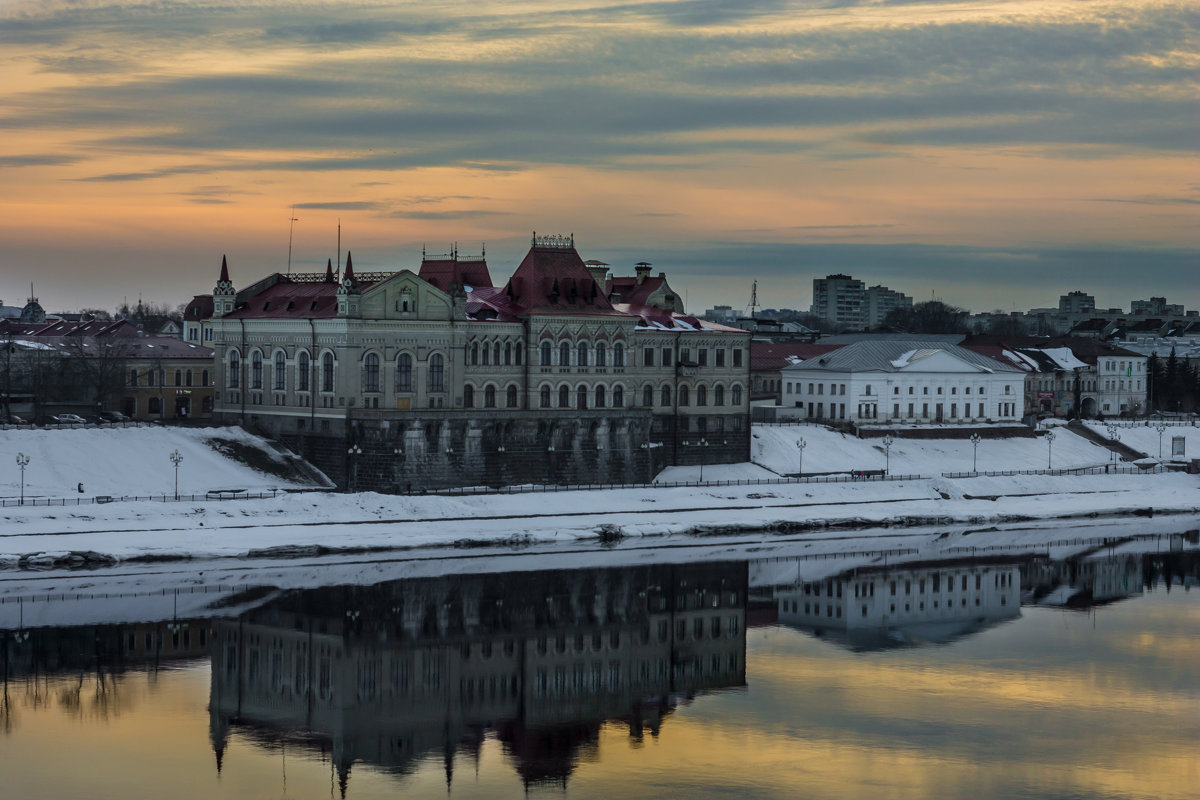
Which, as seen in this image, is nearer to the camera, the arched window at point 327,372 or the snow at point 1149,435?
the arched window at point 327,372

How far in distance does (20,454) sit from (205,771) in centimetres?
4031

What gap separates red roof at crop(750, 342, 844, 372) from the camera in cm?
13338

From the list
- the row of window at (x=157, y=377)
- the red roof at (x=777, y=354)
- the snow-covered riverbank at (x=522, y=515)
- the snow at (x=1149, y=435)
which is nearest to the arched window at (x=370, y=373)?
the snow-covered riverbank at (x=522, y=515)

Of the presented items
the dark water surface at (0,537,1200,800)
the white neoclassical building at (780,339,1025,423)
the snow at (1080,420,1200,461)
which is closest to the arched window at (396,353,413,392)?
the dark water surface at (0,537,1200,800)

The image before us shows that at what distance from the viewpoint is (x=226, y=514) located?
84.9m

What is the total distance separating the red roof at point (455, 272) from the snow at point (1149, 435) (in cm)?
5075

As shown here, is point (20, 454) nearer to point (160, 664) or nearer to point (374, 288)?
point (374, 288)

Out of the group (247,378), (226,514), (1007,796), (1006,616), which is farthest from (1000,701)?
(247,378)

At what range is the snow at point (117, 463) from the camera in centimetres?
8694

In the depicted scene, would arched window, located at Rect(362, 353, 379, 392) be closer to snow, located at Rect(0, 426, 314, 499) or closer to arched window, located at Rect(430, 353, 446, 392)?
arched window, located at Rect(430, 353, 446, 392)

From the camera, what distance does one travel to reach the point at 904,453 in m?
118

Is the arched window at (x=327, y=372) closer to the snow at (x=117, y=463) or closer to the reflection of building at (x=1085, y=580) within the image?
the snow at (x=117, y=463)

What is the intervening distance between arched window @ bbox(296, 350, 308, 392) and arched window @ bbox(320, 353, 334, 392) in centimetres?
178

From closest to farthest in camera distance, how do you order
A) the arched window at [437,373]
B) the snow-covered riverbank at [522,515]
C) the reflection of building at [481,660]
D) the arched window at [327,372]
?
the reflection of building at [481,660]
the snow-covered riverbank at [522,515]
the arched window at [327,372]
the arched window at [437,373]
